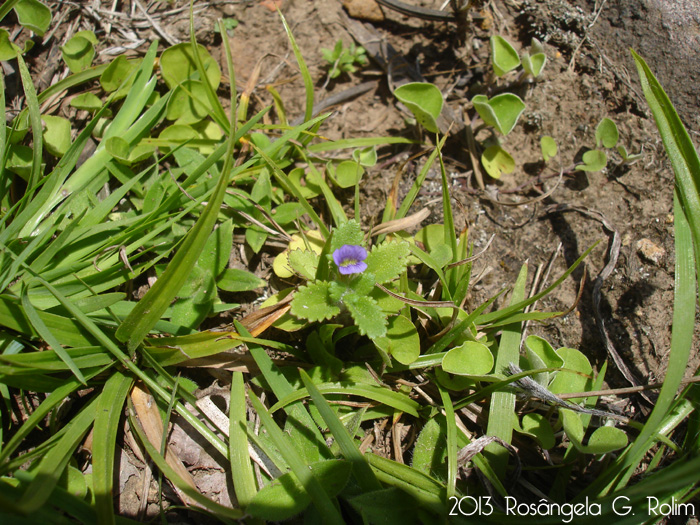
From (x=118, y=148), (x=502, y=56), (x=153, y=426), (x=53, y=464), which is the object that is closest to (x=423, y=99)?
(x=502, y=56)

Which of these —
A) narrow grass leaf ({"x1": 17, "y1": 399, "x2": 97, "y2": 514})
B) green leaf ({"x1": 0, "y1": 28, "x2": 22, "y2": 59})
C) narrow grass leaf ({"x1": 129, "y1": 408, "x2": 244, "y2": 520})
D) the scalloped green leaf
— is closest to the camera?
narrow grass leaf ({"x1": 17, "y1": 399, "x2": 97, "y2": 514})

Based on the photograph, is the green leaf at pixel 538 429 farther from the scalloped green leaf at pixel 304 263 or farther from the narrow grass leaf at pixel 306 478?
the scalloped green leaf at pixel 304 263

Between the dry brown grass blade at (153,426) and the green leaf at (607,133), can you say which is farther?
the green leaf at (607,133)

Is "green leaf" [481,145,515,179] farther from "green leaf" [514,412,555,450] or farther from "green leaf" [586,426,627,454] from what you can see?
"green leaf" [586,426,627,454]

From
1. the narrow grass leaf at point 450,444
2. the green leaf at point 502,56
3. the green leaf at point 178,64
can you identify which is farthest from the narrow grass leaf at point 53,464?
the green leaf at point 502,56

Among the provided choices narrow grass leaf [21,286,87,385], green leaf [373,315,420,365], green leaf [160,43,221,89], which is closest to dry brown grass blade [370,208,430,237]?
green leaf [373,315,420,365]

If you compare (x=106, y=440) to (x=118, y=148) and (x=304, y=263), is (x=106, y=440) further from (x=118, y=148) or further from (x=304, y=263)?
(x=118, y=148)

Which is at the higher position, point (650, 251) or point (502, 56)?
point (502, 56)
